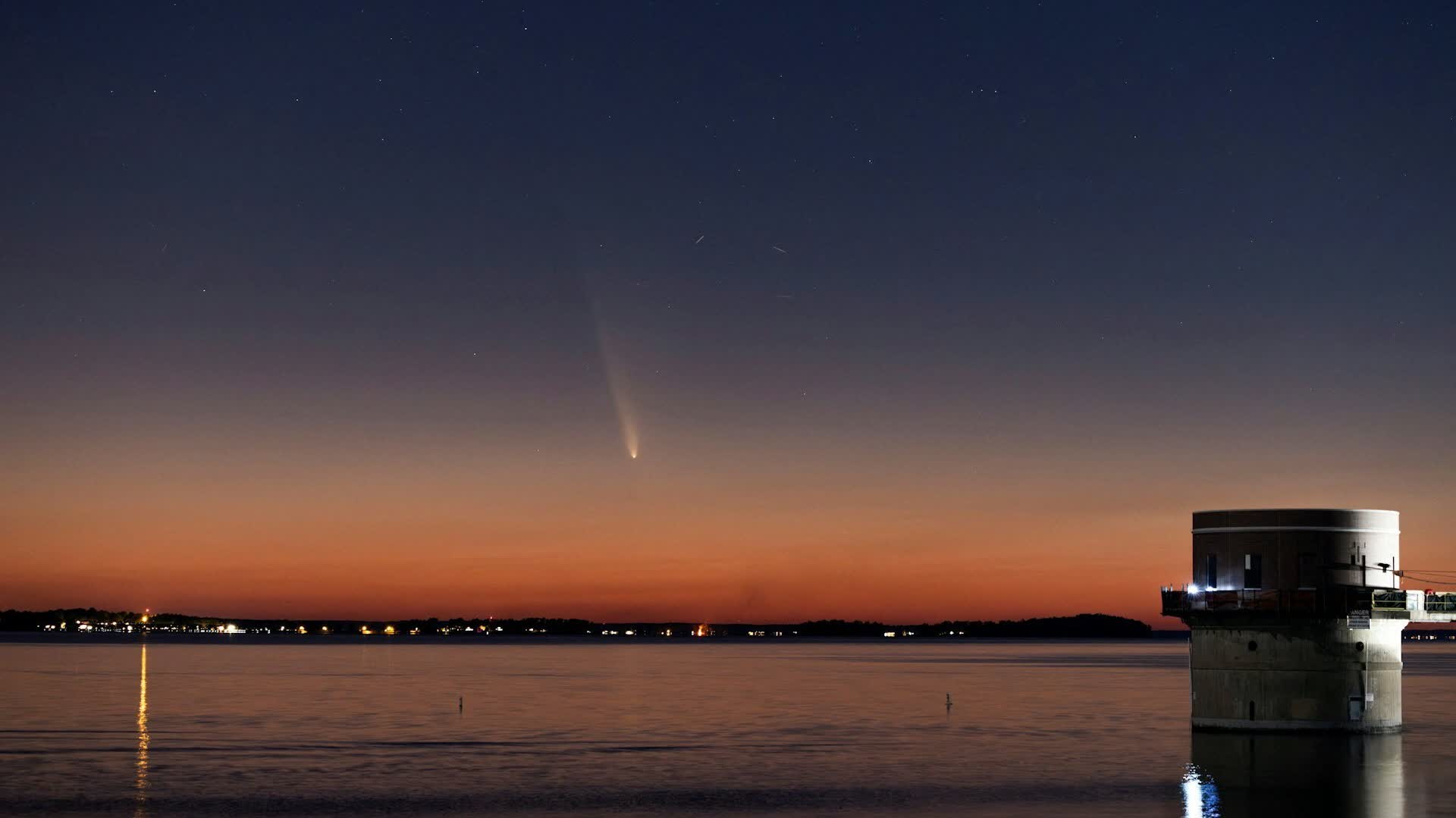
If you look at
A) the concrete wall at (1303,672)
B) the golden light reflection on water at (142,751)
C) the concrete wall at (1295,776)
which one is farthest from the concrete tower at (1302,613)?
the golden light reflection on water at (142,751)

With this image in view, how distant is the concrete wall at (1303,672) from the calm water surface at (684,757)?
1.30m

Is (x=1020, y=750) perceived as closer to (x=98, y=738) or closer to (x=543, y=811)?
(x=543, y=811)

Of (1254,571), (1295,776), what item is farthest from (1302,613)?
(1295,776)

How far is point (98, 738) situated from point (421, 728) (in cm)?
1695

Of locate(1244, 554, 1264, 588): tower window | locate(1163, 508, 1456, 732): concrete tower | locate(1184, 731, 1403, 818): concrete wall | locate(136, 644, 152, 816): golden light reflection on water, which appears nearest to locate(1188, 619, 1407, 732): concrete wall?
locate(1163, 508, 1456, 732): concrete tower

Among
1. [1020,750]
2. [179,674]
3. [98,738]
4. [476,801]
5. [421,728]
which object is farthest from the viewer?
[179,674]

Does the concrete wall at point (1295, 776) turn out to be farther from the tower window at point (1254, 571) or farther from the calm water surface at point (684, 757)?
the tower window at point (1254, 571)

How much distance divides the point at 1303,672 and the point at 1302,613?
3064 millimetres

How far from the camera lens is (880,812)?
52.4 metres

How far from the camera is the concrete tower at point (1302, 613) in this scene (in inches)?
2734

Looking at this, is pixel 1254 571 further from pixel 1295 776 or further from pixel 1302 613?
pixel 1295 776

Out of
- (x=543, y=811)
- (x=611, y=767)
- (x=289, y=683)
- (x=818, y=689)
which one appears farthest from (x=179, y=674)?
(x=543, y=811)

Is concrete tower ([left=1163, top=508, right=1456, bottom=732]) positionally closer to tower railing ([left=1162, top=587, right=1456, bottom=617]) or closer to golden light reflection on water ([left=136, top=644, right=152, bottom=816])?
tower railing ([left=1162, top=587, right=1456, bottom=617])

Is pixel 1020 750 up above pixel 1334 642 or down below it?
below
